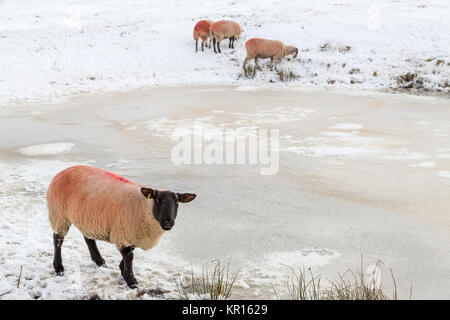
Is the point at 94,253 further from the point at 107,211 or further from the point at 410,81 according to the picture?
the point at 410,81

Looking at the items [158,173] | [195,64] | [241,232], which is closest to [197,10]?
[195,64]

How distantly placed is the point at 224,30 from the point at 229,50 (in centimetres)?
89

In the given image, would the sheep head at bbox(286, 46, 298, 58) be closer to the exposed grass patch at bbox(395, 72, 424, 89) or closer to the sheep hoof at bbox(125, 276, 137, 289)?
the exposed grass patch at bbox(395, 72, 424, 89)

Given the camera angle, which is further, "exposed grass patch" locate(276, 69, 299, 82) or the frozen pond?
"exposed grass patch" locate(276, 69, 299, 82)

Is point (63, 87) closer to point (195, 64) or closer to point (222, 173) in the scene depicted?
point (195, 64)

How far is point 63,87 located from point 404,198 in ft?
40.2

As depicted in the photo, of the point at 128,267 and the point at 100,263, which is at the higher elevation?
the point at 128,267

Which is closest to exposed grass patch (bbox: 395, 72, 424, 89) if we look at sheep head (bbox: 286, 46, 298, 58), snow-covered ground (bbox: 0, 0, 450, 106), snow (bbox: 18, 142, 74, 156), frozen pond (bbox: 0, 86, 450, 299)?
snow-covered ground (bbox: 0, 0, 450, 106)

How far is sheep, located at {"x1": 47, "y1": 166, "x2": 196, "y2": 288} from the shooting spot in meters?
3.82

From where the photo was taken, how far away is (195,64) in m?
19.2

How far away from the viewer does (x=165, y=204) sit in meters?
3.43

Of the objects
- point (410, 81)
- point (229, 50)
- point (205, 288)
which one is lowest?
point (205, 288)

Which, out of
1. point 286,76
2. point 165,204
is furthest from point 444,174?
point 286,76

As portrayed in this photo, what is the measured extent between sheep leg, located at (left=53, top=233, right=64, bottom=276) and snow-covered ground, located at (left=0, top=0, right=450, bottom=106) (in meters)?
10.4
